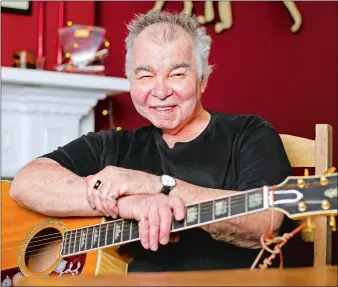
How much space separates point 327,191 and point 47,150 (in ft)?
5.77

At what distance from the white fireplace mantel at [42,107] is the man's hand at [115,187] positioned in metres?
1.12

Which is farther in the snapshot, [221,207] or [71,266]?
[71,266]

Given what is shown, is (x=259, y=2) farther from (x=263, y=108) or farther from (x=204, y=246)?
(x=204, y=246)

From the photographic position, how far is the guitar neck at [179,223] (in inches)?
43.0

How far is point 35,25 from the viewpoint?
8.79 ft

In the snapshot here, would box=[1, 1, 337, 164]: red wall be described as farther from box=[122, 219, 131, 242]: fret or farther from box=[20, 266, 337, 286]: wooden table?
box=[20, 266, 337, 286]: wooden table

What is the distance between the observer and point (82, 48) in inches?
103

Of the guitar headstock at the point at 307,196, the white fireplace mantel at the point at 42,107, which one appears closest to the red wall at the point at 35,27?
the white fireplace mantel at the point at 42,107

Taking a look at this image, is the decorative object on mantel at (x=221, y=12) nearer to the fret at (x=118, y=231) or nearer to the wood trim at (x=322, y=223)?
the wood trim at (x=322, y=223)

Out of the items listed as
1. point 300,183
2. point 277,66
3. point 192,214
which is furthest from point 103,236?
point 277,66

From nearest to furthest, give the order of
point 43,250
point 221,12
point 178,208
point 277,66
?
point 178,208 < point 43,250 < point 221,12 < point 277,66

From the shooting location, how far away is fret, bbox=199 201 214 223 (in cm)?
115

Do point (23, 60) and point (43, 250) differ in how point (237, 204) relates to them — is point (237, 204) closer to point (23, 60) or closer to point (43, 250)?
point (43, 250)

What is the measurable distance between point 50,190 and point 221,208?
1.83ft
